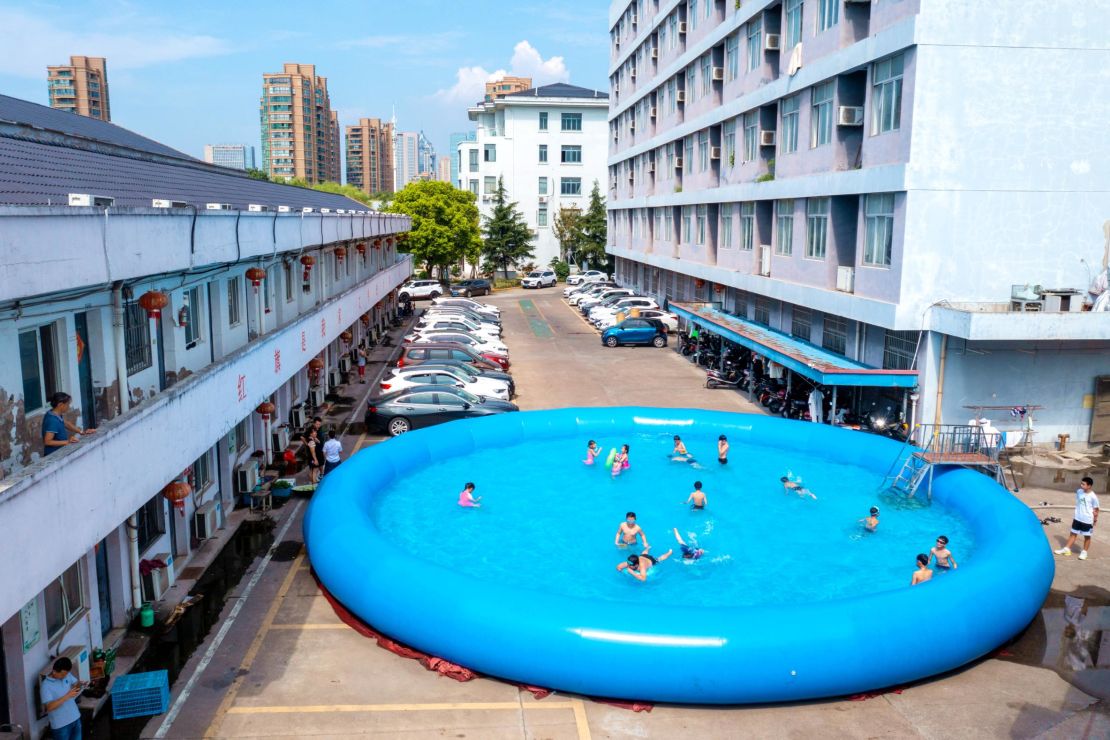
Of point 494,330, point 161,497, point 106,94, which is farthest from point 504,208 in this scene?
point 106,94

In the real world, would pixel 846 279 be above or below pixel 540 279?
above

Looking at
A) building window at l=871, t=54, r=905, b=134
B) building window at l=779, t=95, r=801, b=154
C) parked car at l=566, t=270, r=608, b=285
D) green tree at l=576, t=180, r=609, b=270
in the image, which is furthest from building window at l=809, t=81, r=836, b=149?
green tree at l=576, t=180, r=609, b=270

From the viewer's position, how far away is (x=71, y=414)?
12078 mm

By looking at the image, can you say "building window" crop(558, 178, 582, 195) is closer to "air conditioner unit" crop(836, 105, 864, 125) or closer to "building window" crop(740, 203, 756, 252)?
"building window" crop(740, 203, 756, 252)

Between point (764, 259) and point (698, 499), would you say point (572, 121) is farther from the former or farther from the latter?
point (698, 499)

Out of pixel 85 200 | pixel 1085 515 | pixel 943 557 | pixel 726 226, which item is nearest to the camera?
pixel 85 200

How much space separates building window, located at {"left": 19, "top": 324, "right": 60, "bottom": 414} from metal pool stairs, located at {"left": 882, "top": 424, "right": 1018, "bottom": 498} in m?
17.2

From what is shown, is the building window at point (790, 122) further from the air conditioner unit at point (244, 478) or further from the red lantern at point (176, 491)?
the red lantern at point (176, 491)

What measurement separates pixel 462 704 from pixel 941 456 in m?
13.3

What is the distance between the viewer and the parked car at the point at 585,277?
75375 mm

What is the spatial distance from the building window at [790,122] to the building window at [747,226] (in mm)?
3937

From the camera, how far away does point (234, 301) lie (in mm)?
20922

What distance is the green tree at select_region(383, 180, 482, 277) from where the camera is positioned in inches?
2662

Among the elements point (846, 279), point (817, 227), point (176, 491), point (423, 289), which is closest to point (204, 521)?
point (176, 491)
